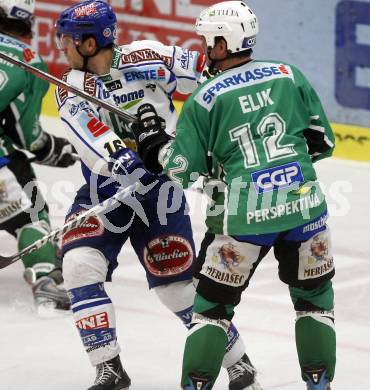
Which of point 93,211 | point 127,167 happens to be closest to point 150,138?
point 127,167

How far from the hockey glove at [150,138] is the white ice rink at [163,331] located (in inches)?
37.7

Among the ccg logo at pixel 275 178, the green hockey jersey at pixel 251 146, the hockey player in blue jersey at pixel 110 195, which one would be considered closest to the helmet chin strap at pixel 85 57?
the hockey player in blue jersey at pixel 110 195

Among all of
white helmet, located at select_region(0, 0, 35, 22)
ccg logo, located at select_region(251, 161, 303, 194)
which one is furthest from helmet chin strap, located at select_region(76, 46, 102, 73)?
white helmet, located at select_region(0, 0, 35, 22)

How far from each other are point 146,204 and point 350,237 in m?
2.51

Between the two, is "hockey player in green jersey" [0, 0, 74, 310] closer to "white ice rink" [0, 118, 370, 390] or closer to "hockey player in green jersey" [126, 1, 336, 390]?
"white ice rink" [0, 118, 370, 390]

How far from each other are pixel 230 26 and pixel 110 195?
3.23 feet

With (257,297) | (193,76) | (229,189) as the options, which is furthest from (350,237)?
(229,189)

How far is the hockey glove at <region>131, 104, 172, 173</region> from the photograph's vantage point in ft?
15.9

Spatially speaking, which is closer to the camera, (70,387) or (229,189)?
(229,189)

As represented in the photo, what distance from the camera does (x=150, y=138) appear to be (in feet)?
16.0

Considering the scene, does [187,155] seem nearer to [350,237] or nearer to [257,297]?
[257,297]

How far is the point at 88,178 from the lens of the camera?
5.23 m

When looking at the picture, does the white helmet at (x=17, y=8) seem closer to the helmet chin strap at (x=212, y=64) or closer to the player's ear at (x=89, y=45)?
the player's ear at (x=89, y=45)

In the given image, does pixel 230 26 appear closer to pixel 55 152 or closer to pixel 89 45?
pixel 89 45
